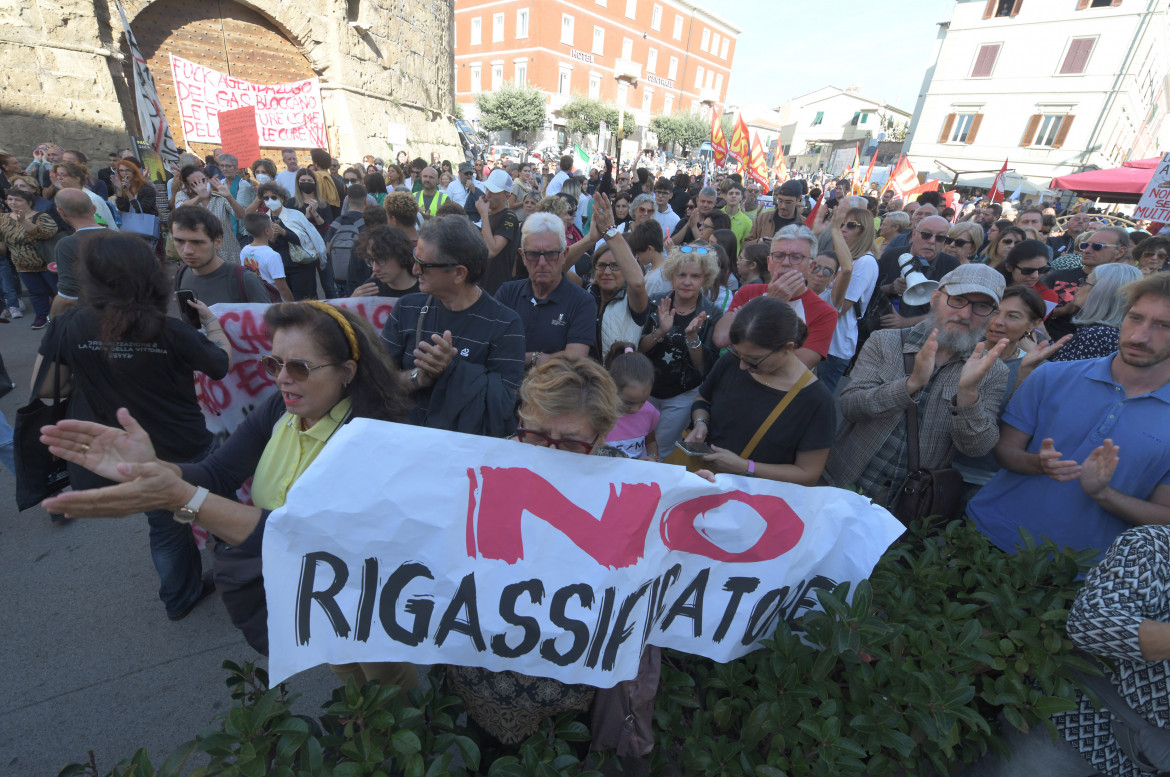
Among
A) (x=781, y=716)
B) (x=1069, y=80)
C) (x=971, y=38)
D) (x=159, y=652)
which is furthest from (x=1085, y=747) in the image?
(x=971, y=38)

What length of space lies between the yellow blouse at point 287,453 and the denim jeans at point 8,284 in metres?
8.17

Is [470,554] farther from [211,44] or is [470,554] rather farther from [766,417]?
[211,44]

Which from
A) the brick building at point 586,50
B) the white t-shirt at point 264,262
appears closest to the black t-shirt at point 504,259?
the white t-shirt at point 264,262

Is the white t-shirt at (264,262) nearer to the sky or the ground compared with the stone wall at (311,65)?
nearer to the ground

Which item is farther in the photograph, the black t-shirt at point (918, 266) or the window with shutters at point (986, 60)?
the window with shutters at point (986, 60)

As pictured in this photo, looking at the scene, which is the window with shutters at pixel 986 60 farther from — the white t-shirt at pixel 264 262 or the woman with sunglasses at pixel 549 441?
the woman with sunglasses at pixel 549 441

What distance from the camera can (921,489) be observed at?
252cm

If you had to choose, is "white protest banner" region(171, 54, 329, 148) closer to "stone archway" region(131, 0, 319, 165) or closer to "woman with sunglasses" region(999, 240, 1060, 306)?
"stone archway" region(131, 0, 319, 165)

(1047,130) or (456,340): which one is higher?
(1047,130)

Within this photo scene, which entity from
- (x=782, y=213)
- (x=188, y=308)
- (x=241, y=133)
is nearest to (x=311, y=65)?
(x=241, y=133)

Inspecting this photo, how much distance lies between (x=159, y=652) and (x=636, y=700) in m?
2.64

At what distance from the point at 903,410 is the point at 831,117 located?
235 ft

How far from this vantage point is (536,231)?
10.4ft

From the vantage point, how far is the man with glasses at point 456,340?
2309 millimetres
